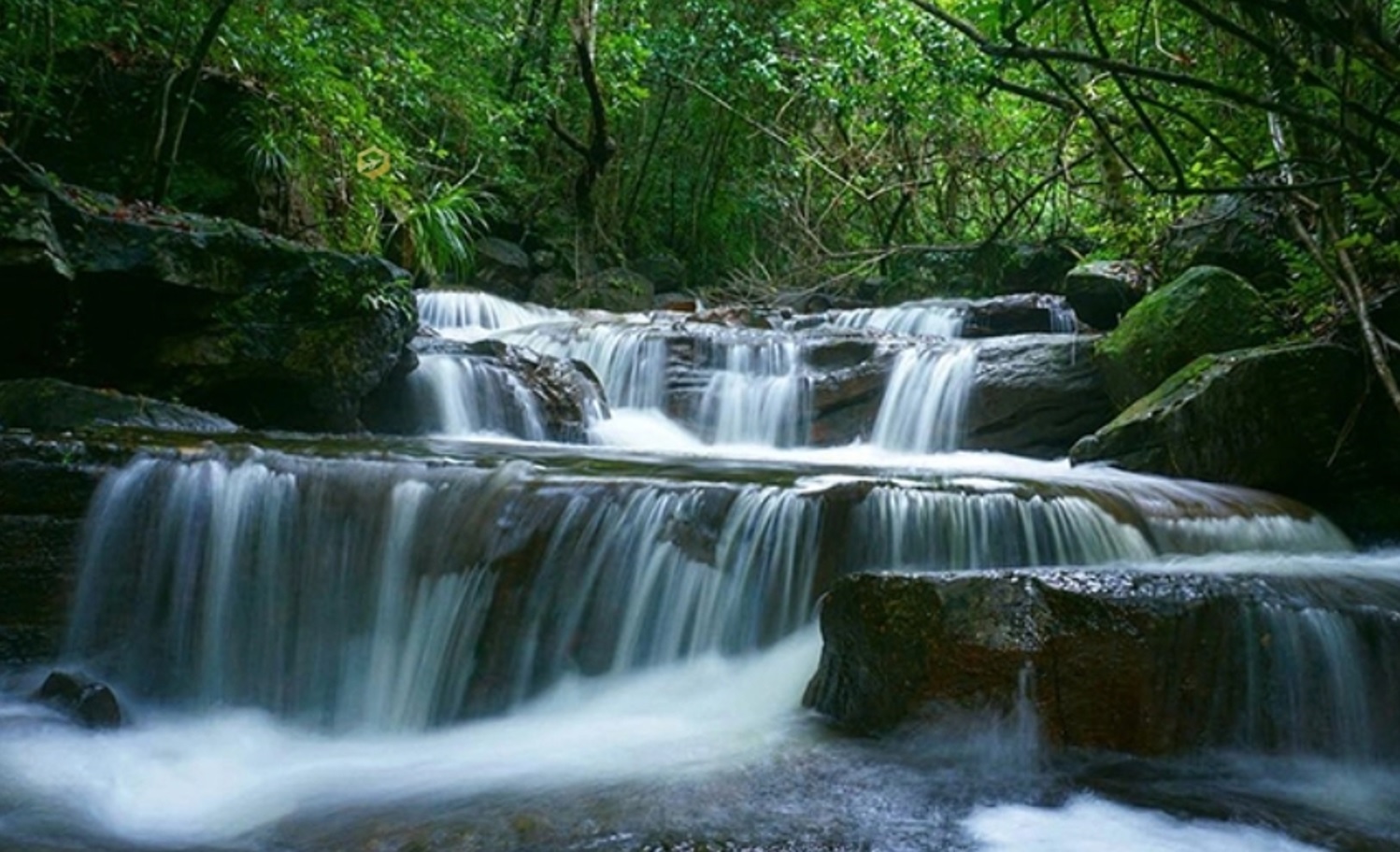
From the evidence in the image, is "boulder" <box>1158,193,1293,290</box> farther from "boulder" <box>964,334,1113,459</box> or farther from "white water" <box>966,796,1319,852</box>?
"white water" <box>966,796,1319,852</box>

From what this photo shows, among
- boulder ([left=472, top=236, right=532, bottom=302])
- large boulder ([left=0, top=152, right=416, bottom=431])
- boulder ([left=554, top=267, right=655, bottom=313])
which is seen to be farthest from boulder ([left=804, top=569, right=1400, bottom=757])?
boulder ([left=472, top=236, right=532, bottom=302])

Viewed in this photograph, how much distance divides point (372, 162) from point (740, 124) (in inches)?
392

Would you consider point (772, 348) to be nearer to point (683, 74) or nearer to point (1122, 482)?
point (1122, 482)

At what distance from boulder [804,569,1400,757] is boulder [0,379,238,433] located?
4.60m

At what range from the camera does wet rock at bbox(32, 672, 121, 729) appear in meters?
4.09

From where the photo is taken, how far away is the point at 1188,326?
24.9ft

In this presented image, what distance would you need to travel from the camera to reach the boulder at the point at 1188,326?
24.9 feet

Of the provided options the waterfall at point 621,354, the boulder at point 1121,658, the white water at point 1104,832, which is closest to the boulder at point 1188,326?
the boulder at point 1121,658

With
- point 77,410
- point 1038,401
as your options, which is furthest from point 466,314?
point 1038,401

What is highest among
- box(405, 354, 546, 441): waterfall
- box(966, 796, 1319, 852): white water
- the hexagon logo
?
Result: the hexagon logo

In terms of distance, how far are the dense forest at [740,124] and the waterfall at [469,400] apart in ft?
6.58

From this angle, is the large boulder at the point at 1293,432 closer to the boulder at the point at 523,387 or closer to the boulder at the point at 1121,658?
the boulder at the point at 1121,658

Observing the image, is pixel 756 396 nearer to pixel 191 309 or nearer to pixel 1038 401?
pixel 1038 401

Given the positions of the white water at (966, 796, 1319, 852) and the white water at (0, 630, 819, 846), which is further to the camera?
the white water at (0, 630, 819, 846)
